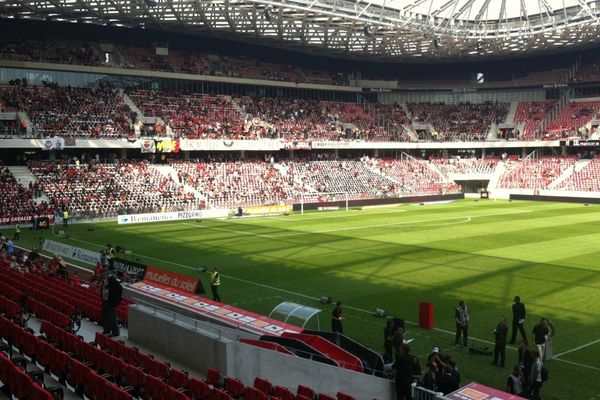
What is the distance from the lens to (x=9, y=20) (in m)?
65.4

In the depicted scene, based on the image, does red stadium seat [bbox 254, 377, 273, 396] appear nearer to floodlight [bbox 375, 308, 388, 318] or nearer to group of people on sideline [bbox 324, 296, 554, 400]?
group of people on sideline [bbox 324, 296, 554, 400]

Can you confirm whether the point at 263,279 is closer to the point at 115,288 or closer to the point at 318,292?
the point at 318,292

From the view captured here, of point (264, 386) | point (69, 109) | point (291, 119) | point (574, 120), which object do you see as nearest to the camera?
point (264, 386)

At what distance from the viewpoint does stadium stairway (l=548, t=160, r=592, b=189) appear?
76.3 metres

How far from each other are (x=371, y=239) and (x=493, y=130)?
182 ft

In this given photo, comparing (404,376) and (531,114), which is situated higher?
(531,114)

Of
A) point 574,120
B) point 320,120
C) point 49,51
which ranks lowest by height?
point 574,120

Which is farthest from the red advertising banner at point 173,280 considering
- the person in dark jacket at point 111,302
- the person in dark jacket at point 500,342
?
the person in dark jacket at point 500,342

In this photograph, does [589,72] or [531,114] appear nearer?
[589,72]

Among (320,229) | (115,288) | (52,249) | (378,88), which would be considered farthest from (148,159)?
(115,288)

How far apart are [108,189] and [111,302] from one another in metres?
42.5

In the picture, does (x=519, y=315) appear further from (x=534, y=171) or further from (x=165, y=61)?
(x=534, y=171)

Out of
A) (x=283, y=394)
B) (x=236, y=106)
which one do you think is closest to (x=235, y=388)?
(x=283, y=394)

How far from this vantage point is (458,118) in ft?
307
